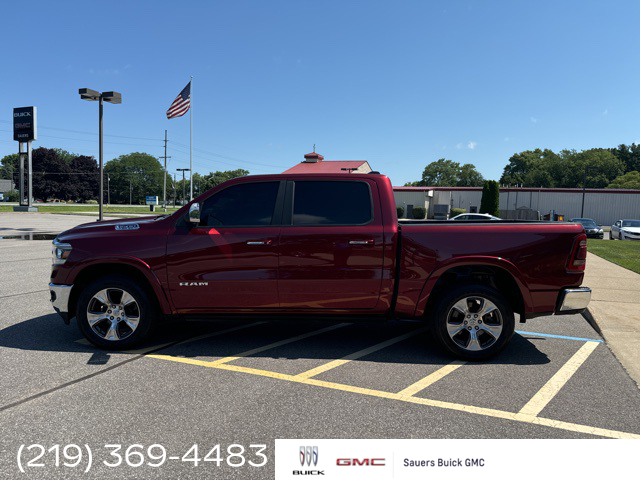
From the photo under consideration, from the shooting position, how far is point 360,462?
277 cm

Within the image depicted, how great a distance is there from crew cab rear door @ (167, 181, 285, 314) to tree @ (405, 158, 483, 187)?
149 metres

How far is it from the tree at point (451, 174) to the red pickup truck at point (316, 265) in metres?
149

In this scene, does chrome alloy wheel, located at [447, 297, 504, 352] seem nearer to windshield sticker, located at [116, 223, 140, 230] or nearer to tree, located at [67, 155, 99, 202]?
windshield sticker, located at [116, 223, 140, 230]

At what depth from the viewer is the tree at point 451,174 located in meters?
148

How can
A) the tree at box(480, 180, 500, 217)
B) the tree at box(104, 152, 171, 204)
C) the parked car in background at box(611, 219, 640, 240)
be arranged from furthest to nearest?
1. the tree at box(104, 152, 171, 204)
2. the tree at box(480, 180, 500, 217)
3. the parked car in background at box(611, 219, 640, 240)

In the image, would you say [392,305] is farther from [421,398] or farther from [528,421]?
[528,421]

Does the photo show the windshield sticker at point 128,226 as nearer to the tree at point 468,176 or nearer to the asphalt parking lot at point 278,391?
the asphalt parking lot at point 278,391

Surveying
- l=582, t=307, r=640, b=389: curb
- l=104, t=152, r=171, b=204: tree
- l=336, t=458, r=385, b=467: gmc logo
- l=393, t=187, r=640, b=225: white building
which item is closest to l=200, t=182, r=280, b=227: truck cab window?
l=336, t=458, r=385, b=467: gmc logo

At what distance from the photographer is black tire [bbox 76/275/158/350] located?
4.79m

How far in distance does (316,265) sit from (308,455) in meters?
2.09

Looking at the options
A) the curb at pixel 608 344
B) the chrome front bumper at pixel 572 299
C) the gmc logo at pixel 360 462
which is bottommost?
the gmc logo at pixel 360 462

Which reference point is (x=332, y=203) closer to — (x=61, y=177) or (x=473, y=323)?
Answer: (x=473, y=323)

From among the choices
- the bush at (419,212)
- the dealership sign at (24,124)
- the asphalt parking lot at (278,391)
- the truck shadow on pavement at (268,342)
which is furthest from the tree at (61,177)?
the asphalt parking lot at (278,391)

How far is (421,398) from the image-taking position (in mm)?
3752
